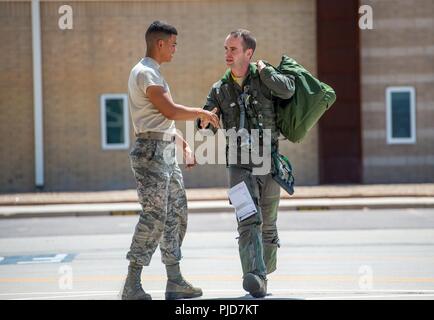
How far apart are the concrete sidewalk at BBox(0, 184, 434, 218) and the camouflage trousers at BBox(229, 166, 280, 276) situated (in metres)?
9.59

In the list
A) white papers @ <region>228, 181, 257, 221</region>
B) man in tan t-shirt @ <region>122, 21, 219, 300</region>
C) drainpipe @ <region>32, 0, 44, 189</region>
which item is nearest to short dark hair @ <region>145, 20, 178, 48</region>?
man in tan t-shirt @ <region>122, 21, 219, 300</region>

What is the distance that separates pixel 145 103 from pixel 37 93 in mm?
14984

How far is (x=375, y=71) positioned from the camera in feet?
72.6

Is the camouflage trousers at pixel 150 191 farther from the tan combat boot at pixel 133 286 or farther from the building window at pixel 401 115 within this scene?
the building window at pixel 401 115

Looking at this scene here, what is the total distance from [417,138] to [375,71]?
187 centimetres

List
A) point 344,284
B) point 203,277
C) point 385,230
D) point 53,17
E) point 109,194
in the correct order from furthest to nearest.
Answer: point 53,17 < point 109,194 < point 385,230 < point 203,277 < point 344,284

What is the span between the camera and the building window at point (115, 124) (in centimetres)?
2222

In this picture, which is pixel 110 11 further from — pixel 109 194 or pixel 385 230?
pixel 385 230

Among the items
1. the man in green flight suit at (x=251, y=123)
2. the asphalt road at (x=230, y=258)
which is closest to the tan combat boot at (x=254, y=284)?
the man in green flight suit at (x=251, y=123)

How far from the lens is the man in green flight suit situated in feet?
23.6

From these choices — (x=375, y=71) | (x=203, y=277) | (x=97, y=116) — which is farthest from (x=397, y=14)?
(x=203, y=277)

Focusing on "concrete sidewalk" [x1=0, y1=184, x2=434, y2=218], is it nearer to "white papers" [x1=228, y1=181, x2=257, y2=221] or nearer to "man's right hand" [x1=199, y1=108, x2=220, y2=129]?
"white papers" [x1=228, y1=181, x2=257, y2=221]

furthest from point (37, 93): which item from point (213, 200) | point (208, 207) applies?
point (208, 207)

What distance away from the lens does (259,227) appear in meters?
7.26
